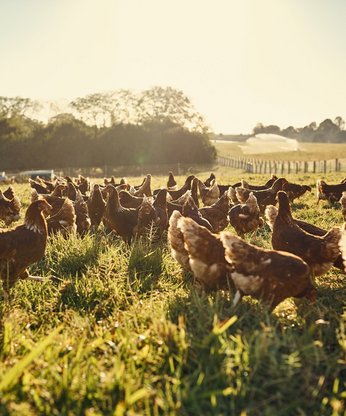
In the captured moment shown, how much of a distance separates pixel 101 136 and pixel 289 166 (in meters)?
24.6

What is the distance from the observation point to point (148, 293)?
4465mm

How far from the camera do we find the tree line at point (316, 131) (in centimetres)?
10800

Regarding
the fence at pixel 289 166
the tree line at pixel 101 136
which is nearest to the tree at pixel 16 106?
the tree line at pixel 101 136

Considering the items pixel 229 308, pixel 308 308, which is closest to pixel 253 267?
pixel 229 308

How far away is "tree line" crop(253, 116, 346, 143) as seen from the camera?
108000mm

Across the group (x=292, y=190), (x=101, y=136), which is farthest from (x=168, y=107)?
(x=292, y=190)

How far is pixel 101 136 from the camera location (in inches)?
1810

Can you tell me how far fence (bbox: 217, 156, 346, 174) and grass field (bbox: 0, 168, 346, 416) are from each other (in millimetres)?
30373

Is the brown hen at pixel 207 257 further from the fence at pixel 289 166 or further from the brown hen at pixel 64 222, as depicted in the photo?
the fence at pixel 289 166

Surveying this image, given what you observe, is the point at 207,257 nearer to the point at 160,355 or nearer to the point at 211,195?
the point at 160,355

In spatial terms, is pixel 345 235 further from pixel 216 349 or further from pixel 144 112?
pixel 144 112

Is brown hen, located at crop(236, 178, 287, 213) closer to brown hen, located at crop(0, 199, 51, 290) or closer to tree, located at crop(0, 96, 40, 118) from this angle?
brown hen, located at crop(0, 199, 51, 290)

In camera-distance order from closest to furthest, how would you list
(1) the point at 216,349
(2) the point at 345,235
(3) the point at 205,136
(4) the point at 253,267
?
(1) the point at 216,349
(4) the point at 253,267
(2) the point at 345,235
(3) the point at 205,136

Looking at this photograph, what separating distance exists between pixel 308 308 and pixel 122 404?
8.41ft
